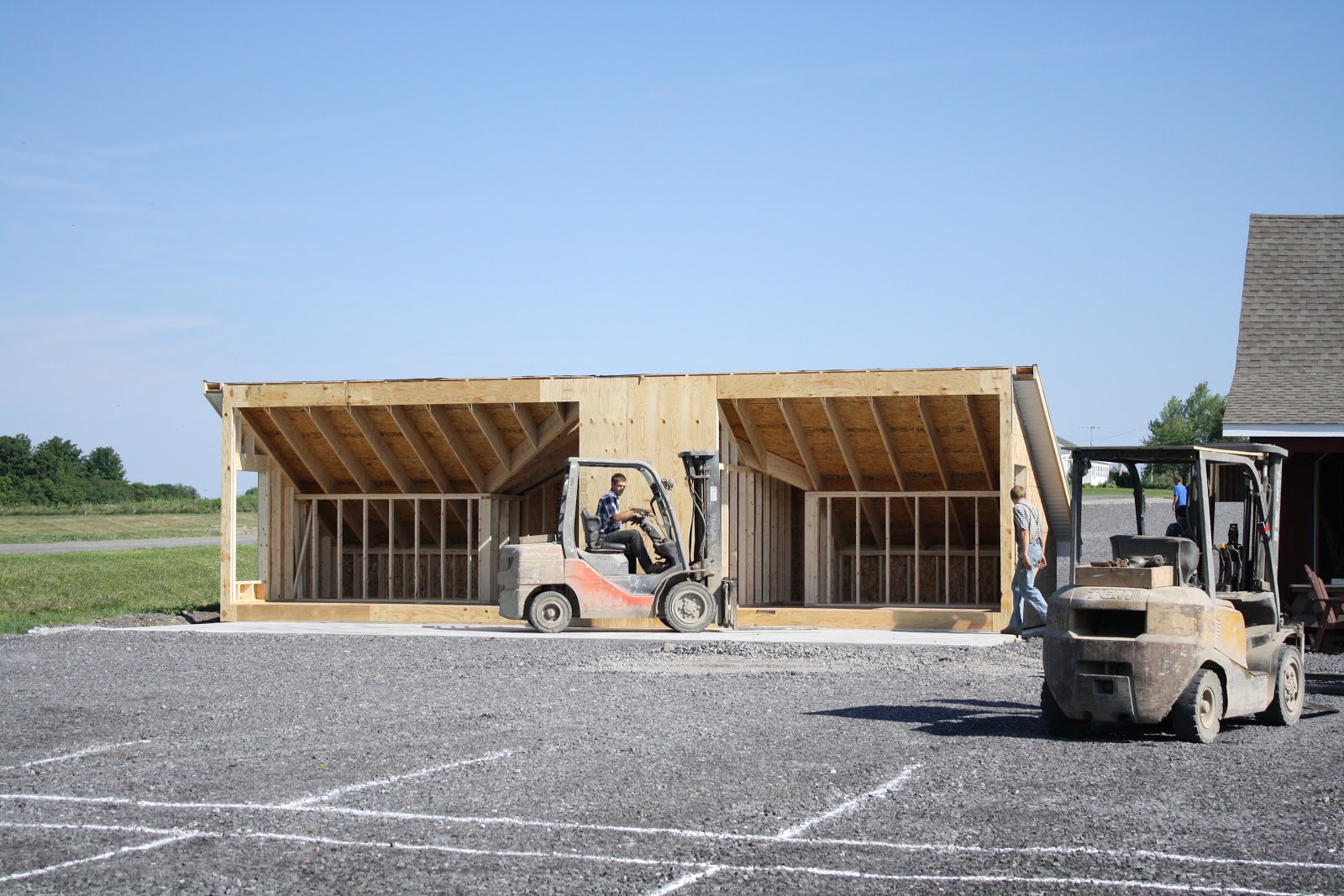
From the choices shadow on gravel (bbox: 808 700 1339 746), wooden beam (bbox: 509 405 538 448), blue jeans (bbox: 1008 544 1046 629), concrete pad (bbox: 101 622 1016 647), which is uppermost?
wooden beam (bbox: 509 405 538 448)

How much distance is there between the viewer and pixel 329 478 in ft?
Result: 63.4

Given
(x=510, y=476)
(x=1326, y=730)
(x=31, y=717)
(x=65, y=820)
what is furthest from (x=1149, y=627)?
(x=510, y=476)

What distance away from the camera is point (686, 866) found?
5.17m

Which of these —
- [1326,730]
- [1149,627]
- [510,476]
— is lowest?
[1326,730]

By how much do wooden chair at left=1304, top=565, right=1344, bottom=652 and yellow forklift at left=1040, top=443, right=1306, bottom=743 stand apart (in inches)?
71.9

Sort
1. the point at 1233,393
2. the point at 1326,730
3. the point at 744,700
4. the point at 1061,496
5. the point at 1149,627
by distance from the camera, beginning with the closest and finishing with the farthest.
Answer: the point at 1149,627
the point at 1326,730
the point at 744,700
the point at 1233,393
the point at 1061,496

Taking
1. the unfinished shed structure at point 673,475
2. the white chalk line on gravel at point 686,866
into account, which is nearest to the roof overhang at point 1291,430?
the unfinished shed structure at point 673,475

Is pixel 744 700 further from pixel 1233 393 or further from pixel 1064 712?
pixel 1233 393

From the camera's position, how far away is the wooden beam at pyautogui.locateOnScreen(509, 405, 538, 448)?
17391mm

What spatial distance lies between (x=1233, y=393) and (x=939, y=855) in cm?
1142

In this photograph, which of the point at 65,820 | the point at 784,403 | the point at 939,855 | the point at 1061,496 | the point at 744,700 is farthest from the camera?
the point at 1061,496

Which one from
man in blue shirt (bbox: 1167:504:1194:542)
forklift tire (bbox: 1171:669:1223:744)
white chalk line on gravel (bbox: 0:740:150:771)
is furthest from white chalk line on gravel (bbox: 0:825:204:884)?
man in blue shirt (bbox: 1167:504:1194:542)

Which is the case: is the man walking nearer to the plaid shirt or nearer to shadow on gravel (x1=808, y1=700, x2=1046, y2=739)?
shadow on gravel (x1=808, y1=700, x2=1046, y2=739)

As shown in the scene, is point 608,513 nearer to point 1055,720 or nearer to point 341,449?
point 341,449
